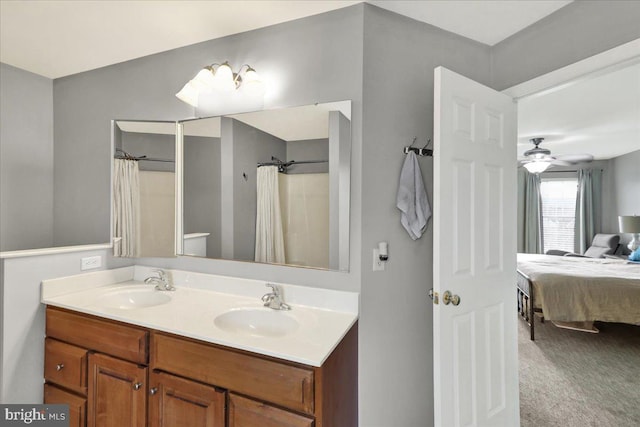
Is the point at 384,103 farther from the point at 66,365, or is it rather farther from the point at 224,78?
the point at 66,365

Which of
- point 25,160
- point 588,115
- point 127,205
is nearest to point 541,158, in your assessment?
point 588,115

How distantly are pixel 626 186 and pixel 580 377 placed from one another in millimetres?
4923

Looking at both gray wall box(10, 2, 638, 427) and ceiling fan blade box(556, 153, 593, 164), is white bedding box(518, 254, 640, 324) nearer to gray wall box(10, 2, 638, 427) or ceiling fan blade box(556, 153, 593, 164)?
gray wall box(10, 2, 638, 427)

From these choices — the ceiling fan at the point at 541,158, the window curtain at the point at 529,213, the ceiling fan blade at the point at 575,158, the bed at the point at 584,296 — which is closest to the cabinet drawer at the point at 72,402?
the bed at the point at 584,296

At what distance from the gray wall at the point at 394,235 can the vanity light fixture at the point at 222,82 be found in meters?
0.64

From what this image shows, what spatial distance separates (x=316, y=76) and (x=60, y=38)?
162cm

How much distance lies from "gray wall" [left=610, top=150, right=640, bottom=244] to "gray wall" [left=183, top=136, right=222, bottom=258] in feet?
22.4

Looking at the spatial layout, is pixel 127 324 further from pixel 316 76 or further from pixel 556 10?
pixel 556 10

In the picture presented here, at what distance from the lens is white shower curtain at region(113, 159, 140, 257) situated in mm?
2104

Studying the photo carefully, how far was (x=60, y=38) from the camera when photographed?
1891 millimetres

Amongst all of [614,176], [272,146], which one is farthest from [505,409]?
[614,176]

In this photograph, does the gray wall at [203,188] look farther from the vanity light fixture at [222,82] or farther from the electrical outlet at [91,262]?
the electrical outlet at [91,262]

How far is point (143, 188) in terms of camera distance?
209cm

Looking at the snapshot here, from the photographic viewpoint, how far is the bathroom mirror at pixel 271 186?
1.61 meters
